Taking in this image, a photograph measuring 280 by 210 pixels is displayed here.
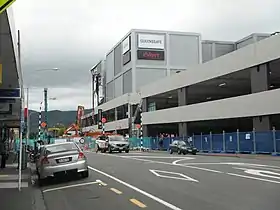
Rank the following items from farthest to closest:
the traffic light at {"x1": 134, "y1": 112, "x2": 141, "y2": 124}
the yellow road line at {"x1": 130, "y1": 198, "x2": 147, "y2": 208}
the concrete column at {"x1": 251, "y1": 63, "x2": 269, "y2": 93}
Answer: the traffic light at {"x1": 134, "y1": 112, "x2": 141, "y2": 124} < the concrete column at {"x1": 251, "y1": 63, "x2": 269, "y2": 93} < the yellow road line at {"x1": 130, "y1": 198, "x2": 147, "y2": 208}

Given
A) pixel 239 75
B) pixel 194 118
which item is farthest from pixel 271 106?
pixel 194 118

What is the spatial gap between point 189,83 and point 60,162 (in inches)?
1385

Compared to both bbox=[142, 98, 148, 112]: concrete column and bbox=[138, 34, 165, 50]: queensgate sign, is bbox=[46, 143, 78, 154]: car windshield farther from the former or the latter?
bbox=[138, 34, 165, 50]: queensgate sign

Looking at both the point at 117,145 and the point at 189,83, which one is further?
the point at 189,83

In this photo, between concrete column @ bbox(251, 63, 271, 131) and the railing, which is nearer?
the railing

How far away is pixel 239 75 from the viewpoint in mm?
44500

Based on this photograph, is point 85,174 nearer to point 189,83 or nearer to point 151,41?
point 189,83

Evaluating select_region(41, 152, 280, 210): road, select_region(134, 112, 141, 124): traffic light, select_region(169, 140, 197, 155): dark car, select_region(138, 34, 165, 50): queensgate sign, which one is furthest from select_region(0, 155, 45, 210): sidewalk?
select_region(138, 34, 165, 50): queensgate sign

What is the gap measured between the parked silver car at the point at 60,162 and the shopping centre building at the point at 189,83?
21.5m

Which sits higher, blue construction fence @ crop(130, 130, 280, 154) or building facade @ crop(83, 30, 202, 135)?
building facade @ crop(83, 30, 202, 135)

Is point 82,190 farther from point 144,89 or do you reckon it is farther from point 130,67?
point 130,67

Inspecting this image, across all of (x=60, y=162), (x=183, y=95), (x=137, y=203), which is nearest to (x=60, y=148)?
(x=60, y=162)

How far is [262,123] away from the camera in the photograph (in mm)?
38062

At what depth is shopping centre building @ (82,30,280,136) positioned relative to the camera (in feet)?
126
